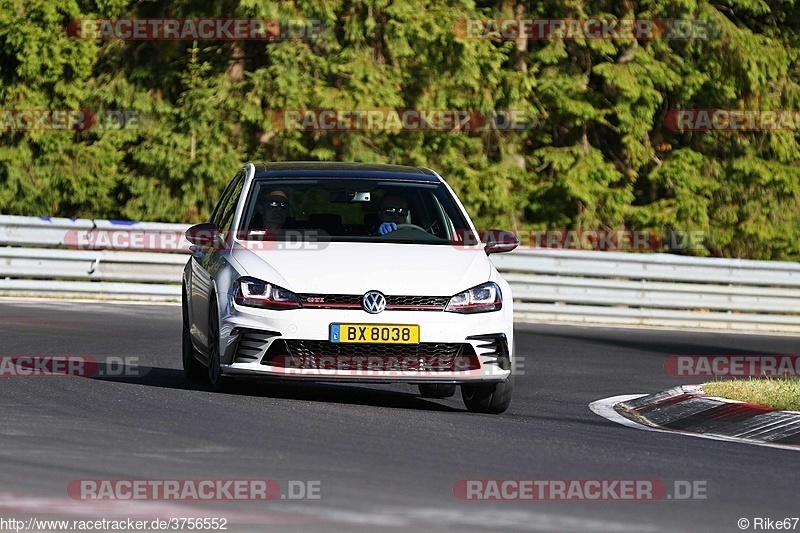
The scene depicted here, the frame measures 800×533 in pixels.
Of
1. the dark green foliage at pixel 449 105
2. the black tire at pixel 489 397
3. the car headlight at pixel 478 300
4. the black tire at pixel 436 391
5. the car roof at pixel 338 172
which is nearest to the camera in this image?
the car headlight at pixel 478 300

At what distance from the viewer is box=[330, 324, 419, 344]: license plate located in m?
9.57

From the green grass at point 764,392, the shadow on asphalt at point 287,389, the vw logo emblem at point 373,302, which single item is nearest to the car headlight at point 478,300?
the vw logo emblem at point 373,302

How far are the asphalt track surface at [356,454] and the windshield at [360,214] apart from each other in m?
Answer: 1.10

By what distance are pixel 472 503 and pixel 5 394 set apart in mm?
4325

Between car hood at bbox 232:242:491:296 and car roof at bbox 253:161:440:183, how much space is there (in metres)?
0.96

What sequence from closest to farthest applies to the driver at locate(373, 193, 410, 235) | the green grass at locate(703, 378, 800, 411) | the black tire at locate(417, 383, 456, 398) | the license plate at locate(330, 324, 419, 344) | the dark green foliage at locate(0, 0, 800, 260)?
the license plate at locate(330, 324, 419, 344), the green grass at locate(703, 378, 800, 411), the driver at locate(373, 193, 410, 235), the black tire at locate(417, 383, 456, 398), the dark green foliage at locate(0, 0, 800, 260)

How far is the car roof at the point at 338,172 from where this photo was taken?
36.3 feet

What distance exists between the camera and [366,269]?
32.0ft

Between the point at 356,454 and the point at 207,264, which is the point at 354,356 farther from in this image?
the point at 356,454

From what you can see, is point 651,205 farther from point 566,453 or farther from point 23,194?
point 566,453

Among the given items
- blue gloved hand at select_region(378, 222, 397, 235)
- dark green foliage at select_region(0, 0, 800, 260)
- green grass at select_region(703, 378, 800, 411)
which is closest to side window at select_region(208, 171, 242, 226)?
blue gloved hand at select_region(378, 222, 397, 235)

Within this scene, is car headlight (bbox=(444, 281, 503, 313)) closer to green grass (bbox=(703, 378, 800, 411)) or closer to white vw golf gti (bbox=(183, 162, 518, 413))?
white vw golf gti (bbox=(183, 162, 518, 413))

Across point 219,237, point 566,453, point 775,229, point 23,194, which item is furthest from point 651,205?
point 566,453

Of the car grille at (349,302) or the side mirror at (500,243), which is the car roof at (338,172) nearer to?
the side mirror at (500,243)
